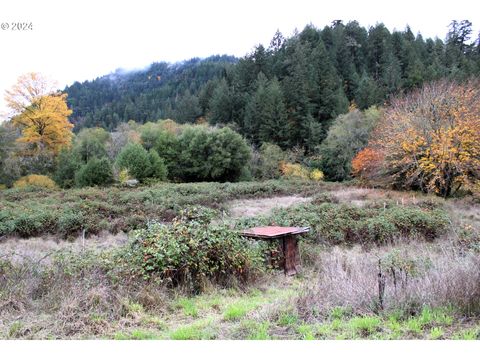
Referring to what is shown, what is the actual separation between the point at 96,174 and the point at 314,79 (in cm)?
3455

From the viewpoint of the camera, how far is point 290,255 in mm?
7762

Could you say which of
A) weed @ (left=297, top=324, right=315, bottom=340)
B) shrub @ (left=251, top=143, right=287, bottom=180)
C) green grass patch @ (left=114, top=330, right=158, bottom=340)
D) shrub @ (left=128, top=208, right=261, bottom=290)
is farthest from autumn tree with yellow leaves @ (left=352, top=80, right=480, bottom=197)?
green grass patch @ (left=114, top=330, right=158, bottom=340)

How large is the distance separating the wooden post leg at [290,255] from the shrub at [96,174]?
22908 mm

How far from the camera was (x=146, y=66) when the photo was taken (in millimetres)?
157750

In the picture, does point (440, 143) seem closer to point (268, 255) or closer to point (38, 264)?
point (268, 255)

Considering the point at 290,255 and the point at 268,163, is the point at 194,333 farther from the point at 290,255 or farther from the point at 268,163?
the point at 268,163

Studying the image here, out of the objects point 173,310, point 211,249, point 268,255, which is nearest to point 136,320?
point 173,310

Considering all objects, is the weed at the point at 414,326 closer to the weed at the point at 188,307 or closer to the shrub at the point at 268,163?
the weed at the point at 188,307

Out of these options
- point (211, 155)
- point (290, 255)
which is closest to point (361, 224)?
point (290, 255)

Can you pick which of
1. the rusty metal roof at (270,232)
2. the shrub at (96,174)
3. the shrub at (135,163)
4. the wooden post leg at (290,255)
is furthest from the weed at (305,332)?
the shrub at (135,163)

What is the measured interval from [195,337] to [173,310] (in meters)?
1.26

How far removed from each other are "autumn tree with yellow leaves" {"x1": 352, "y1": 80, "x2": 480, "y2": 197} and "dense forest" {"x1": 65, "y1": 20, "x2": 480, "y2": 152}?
1389 centimetres

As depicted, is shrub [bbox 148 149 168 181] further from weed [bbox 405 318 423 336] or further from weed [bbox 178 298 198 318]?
weed [bbox 405 318 423 336]

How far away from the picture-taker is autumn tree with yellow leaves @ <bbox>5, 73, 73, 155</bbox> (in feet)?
107
